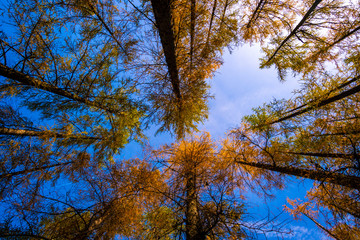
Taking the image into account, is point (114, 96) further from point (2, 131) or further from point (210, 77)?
point (210, 77)

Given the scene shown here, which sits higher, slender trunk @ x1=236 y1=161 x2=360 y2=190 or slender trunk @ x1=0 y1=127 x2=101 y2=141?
slender trunk @ x1=0 y1=127 x2=101 y2=141

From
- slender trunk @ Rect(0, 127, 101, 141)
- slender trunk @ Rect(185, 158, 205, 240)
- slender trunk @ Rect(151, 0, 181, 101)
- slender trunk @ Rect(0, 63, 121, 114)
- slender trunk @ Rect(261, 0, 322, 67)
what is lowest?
slender trunk @ Rect(185, 158, 205, 240)

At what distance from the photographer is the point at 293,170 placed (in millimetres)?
4125

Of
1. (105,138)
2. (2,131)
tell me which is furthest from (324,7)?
(2,131)

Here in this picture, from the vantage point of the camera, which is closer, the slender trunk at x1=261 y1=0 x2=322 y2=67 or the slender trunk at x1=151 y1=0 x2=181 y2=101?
the slender trunk at x1=151 y1=0 x2=181 y2=101

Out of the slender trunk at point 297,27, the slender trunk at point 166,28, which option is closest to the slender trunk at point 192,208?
the slender trunk at point 166,28

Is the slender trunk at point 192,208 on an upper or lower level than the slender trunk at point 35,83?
lower

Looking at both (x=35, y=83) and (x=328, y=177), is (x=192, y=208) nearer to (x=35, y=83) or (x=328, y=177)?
(x=328, y=177)

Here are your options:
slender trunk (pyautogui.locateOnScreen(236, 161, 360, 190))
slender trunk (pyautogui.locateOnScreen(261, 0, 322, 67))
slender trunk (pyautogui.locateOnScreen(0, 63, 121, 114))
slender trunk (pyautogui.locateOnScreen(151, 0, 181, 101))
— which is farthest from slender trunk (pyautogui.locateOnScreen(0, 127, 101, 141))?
slender trunk (pyautogui.locateOnScreen(261, 0, 322, 67))

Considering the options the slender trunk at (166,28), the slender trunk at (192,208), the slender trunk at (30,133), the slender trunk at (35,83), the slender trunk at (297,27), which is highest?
the slender trunk at (297,27)

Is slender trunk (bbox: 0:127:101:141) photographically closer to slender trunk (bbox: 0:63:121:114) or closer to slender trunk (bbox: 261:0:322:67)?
slender trunk (bbox: 0:63:121:114)

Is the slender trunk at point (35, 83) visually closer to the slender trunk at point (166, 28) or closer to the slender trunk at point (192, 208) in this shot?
the slender trunk at point (166, 28)

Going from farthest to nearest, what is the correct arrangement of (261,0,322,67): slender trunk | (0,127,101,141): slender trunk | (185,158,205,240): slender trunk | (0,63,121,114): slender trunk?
(0,127,101,141): slender trunk < (261,0,322,67): slender trunk < (185,158,205,240): slender trunk < (0,63,121,114): slender trunk

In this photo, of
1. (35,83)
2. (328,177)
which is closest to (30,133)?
(35,83)
